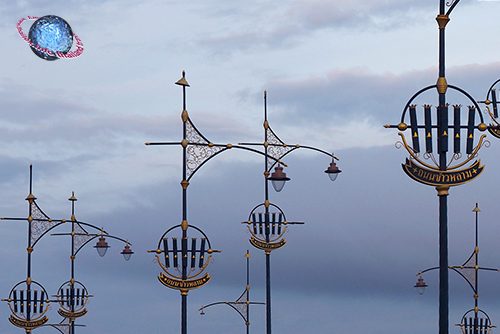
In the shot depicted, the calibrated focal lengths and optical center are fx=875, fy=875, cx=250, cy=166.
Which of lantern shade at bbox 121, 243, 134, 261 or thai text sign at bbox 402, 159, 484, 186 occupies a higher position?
thai text sign at bbox 402, 159, 484, 186

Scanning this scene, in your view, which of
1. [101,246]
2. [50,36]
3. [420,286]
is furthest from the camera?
[420,286]

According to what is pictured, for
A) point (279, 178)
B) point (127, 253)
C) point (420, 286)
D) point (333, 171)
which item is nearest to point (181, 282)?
point (279, 178)

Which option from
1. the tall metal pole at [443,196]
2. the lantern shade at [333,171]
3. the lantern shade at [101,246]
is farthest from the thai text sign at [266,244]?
the tall metal pole at [443,196]

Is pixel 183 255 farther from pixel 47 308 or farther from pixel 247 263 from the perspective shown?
pixel 247 263

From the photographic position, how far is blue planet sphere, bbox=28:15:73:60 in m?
23.1

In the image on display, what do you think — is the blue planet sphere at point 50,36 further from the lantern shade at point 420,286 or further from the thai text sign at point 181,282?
the lantern shade at point 420,286

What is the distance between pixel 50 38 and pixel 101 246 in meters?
11.6

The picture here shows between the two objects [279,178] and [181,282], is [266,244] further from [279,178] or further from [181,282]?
[181,282]

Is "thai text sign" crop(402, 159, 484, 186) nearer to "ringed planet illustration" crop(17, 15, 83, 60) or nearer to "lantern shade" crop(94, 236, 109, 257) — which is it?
"ringed planet illustration" crop(17, 15, 83, 60)

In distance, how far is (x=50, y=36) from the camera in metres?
23.3

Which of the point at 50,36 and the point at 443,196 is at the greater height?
the point at 50,36

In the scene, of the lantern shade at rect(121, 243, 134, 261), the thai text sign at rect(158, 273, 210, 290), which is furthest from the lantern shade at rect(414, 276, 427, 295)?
the thai text sign at rect(158, 273, 210, 290)

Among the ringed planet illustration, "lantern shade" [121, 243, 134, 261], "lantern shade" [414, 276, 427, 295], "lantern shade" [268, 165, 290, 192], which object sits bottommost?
"lantern shade" [414, 276, 427, 295]

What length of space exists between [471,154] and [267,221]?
11001mm
